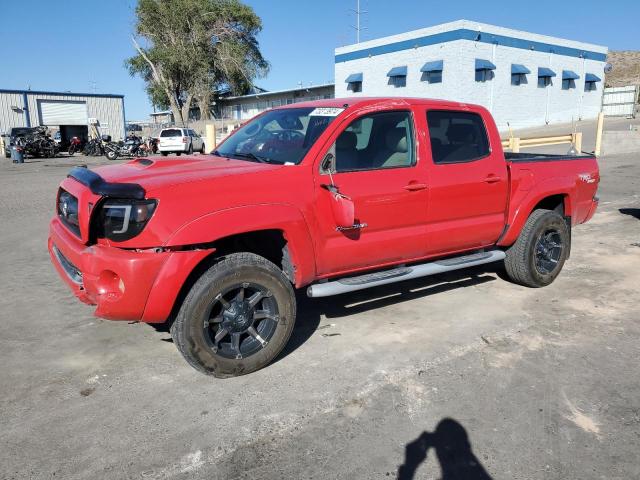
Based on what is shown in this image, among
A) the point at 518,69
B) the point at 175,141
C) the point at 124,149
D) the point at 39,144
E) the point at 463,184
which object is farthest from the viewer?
the point at 518,69

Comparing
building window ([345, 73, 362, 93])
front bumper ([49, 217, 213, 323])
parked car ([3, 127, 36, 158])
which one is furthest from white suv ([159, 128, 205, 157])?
front bumper ([49, 217, 213, 323])

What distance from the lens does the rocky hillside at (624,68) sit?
197 ft

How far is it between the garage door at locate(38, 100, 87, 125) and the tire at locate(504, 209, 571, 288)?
42263 mm

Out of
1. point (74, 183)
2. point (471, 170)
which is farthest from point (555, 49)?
point (74, 183)

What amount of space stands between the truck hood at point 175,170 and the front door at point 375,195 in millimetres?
567

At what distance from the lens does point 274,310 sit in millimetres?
3625

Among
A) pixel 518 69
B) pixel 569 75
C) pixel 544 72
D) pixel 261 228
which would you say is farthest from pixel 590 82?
pixel 261 228

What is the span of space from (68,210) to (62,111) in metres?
41.8

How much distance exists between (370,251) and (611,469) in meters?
2.09

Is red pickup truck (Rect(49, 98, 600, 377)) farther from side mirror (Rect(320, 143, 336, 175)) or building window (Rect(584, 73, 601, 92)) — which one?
building window (Rect(584, 73, 601, 92))

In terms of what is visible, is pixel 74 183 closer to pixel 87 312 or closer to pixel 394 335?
pixel 87 312

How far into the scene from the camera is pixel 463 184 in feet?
14.7

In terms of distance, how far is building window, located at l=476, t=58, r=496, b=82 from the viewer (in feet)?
96.3

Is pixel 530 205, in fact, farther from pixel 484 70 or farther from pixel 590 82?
pixel 590 82
